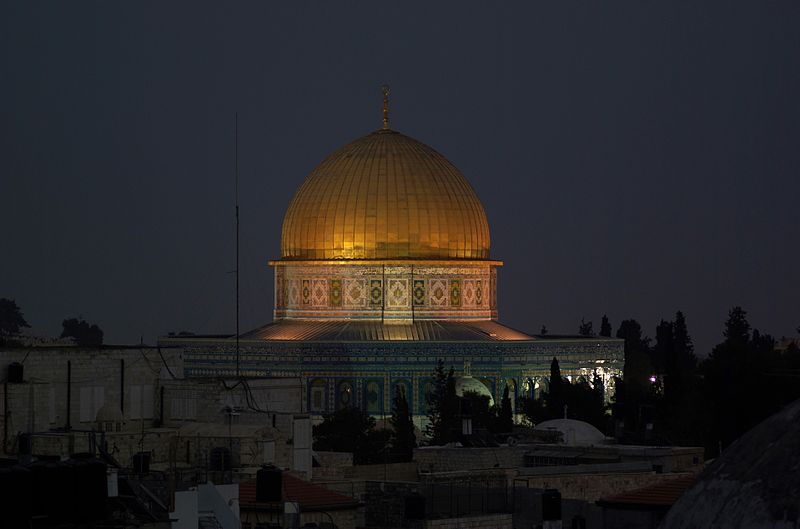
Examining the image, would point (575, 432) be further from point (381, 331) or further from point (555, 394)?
point (381, 331)

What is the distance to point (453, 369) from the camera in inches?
2470

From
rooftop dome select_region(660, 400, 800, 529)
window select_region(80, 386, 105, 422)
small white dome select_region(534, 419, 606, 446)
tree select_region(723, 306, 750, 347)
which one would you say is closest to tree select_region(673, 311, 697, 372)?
tree select_region(723, 306, 750, 347)

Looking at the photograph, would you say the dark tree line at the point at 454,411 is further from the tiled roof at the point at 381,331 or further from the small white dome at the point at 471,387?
the tiled roof at the point at 381,331

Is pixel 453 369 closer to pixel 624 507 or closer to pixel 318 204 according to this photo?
pixel 318 204

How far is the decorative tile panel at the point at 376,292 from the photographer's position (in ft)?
220

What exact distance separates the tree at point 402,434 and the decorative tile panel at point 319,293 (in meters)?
8.89

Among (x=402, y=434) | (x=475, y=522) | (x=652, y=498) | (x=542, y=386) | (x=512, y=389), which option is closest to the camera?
(x=652, y=498)

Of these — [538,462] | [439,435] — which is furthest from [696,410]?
[538,462]

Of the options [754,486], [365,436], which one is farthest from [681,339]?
[754,486]

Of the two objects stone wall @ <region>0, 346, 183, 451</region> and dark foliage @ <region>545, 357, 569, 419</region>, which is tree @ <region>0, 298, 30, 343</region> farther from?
stone wall @ <region>0, 346, 183, 451</region>

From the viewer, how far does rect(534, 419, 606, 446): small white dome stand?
48719 millimetres

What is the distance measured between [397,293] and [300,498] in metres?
38.8

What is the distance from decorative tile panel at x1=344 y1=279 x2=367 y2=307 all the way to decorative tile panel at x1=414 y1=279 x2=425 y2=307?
1165 mm

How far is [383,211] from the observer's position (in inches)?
2662
